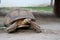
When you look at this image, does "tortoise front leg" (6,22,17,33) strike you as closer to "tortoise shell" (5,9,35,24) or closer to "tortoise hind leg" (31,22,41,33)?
"tortoise shell" (5,9,35,24)

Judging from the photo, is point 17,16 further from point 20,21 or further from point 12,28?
point 12,28

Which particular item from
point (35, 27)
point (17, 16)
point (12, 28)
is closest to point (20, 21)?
point (17, 16)

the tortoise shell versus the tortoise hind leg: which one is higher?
the tortoise shell

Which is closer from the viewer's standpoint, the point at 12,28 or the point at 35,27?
the point at 12,28

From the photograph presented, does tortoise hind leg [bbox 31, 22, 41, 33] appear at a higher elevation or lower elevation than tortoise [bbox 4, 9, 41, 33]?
lower

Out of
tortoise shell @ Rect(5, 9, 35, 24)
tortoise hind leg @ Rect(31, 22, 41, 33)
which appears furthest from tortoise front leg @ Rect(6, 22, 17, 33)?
tortoise hind leg @ Rect(31, 22, 41, 33)

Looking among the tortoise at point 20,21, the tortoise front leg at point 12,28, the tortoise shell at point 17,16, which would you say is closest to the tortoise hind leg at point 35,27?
the tortoise at point 20,21

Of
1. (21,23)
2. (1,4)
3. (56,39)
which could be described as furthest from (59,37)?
(1,4)

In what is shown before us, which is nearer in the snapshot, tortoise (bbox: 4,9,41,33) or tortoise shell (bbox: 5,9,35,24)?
tortoise (bbox: 4,9,41,33)

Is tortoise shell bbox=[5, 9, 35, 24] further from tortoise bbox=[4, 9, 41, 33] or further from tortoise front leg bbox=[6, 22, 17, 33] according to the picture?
tortoise front leg bbox=[6, 22, 17, 33]

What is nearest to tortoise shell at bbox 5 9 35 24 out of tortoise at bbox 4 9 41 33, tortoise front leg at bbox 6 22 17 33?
tortoise at bbox 4 9 41 33

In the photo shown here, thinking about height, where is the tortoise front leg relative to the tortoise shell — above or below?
below

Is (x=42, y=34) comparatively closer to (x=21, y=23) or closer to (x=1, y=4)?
(x=21, y=23)

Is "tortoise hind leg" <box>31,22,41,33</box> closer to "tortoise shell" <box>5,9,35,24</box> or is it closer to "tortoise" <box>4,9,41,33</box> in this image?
"tortoise" <box>4,9,41,33</box>
